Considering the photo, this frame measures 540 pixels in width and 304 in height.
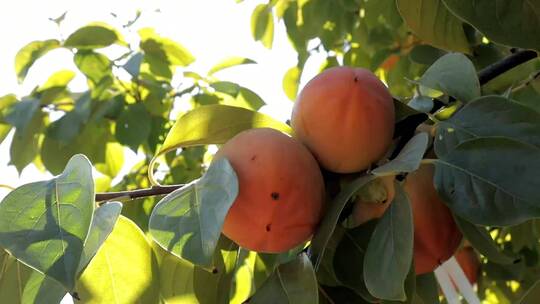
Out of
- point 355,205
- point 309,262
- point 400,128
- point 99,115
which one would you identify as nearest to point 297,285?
point 309,262

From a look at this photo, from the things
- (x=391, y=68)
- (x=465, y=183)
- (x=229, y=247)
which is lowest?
(x=391, y=68)

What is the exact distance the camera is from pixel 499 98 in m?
0.87

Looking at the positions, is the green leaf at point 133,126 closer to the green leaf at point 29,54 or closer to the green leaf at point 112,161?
the green leaf at point 112,161

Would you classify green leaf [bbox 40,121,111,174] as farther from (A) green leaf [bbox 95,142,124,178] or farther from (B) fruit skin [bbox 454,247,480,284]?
(B) fruit skin [bbox 454,247,480,284]

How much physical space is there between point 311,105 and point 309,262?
8.2 inches

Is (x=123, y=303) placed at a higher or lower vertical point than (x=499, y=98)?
lower

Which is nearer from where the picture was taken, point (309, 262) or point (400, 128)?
point (309, 262)

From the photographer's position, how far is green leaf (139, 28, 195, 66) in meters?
2.25

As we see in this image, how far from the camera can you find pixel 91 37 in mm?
2156

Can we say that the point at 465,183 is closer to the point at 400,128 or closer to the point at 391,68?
the point at 400,128

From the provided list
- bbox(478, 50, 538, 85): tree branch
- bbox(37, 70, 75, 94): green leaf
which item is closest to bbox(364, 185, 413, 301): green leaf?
bbox(478, 50, 538, 85): tree branch

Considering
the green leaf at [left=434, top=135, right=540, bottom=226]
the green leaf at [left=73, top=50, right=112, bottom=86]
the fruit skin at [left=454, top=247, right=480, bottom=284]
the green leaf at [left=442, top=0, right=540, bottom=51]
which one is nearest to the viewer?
the green leaf at [left=434, top=135, right=540, bottom=226]

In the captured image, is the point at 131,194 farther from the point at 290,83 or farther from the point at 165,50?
the point at 290,83

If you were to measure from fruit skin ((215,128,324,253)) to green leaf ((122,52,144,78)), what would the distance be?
3.67 feet
